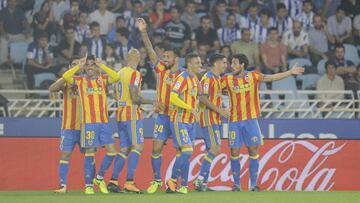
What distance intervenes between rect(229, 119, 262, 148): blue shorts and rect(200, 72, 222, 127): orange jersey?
11.6 inches

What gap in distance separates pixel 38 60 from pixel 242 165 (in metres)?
5.06

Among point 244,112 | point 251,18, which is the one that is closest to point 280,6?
point 251,18

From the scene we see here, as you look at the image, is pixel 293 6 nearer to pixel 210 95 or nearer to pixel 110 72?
pixel 210 95

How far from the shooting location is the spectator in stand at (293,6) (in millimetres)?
25750

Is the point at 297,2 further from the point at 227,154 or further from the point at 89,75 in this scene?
the point at 89,75

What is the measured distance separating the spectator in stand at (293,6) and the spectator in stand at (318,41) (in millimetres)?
455

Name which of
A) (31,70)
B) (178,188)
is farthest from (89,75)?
(31,70)

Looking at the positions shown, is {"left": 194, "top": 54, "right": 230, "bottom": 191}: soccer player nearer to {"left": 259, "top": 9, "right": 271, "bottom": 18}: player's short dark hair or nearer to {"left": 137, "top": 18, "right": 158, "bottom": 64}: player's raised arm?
{"left": 137, "top": 18, "right": 158, "bottom": 64}: player's raised arm

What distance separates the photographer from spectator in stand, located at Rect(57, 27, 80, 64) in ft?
78.3

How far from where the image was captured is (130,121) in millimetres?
18500

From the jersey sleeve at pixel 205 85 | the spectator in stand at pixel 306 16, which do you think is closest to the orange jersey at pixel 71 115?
the jersey sleeve at pixel 205 85

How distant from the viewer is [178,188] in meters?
18.9

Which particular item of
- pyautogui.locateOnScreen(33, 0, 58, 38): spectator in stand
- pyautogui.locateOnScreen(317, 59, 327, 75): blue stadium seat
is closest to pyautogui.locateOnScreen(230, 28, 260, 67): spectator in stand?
pyautogui.locateOnScreen(317, 59, 327, 75): blue stadium seat

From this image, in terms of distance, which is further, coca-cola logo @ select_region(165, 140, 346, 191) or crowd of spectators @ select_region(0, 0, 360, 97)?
crowd of spectators @ select_region(0, 0, 360, 97)
